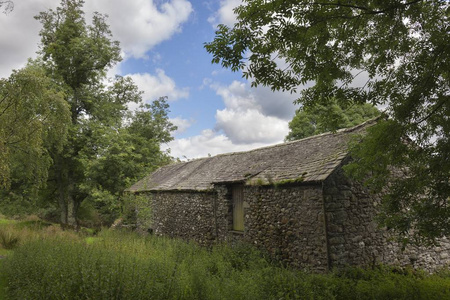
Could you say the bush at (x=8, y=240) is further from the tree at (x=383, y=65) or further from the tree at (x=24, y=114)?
the tree at (x=383, y=65)

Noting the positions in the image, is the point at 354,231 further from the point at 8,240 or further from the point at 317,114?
the point at 8,240

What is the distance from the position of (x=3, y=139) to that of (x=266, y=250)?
33.2 ft

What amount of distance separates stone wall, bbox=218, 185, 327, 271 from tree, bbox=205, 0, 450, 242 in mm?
2742

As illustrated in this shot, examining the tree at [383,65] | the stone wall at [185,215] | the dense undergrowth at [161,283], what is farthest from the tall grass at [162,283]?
the stone wall at [185,215]

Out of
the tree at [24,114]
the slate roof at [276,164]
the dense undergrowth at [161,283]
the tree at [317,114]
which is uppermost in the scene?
the tree at [317,114]

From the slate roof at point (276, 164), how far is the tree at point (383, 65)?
199 centimetres

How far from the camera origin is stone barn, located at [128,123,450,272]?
27.7 feet

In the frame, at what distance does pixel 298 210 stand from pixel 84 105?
2056 cm

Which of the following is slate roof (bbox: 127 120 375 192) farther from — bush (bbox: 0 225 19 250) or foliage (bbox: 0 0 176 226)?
bush (bbox: 0 225 19 250)

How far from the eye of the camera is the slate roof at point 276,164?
938 cm

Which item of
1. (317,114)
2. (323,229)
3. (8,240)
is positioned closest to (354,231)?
(323,229)

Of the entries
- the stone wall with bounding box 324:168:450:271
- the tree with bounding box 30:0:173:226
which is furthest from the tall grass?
the tree with bounding box 30:0:173:226

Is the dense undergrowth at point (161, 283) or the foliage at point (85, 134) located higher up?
the foliage at point (85, 134)

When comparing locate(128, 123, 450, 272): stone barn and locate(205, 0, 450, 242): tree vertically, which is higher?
locate(205, 0, 450, 242): tree
